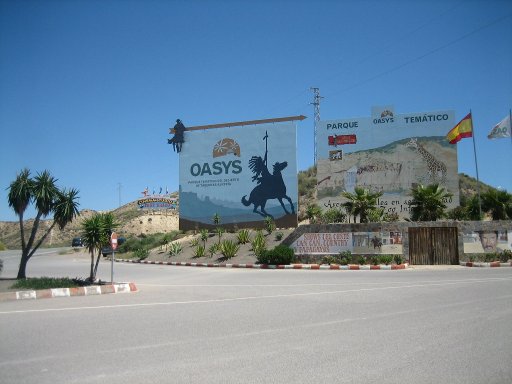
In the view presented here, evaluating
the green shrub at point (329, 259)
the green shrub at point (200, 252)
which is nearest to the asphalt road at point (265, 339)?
the green shrub at point (329, 259)

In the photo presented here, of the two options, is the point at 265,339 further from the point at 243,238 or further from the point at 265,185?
the point at 265,185

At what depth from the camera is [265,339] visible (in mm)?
8133

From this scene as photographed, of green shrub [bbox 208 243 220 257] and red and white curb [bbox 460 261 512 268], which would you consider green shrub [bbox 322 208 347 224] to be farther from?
red and white curb [bbox 460 261 512 268]

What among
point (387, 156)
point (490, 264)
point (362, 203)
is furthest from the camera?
point (387, 156)

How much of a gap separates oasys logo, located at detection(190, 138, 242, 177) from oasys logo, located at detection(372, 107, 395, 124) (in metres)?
12.6

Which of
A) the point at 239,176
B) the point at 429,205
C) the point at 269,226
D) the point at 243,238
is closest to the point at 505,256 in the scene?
the point at 429,205

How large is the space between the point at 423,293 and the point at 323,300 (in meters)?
3.19

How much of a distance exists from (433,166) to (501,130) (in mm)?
9370

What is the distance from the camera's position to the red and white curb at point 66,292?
14.9 meters

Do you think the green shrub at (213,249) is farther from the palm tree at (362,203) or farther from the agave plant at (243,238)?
the palm tree at (362,203)

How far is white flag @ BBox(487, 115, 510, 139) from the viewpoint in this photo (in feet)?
109

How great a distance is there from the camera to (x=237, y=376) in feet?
19.8

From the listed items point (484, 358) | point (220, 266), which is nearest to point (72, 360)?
point (484, 358)

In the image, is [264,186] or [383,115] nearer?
[264,186]
